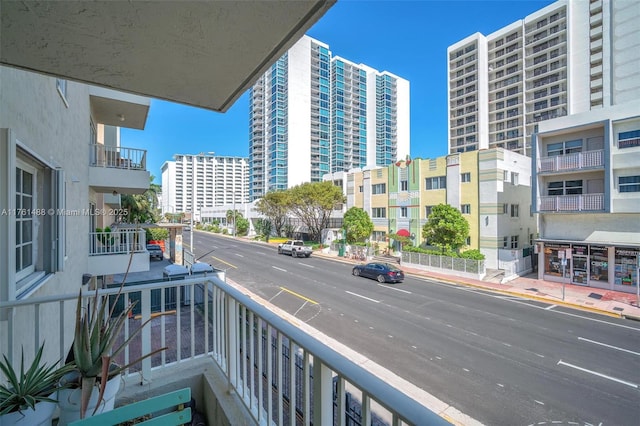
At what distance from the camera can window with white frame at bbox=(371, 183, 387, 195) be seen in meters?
30.6

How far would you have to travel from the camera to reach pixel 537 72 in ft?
147

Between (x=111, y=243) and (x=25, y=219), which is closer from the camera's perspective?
(x=25, y=219)

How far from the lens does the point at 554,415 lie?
5.73m

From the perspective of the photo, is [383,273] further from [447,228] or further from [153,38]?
[153,38]

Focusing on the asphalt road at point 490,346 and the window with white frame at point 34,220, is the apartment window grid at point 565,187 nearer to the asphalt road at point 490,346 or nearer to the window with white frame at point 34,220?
the asphalt road at point 490,346

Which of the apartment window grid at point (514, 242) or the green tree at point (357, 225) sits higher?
the green tree at point (357, 225)

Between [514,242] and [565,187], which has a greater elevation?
[565,187]

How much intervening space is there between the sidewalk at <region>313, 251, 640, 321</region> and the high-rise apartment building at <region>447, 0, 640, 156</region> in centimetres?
1937

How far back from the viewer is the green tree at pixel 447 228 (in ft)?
67.5

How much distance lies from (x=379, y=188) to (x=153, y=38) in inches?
1199

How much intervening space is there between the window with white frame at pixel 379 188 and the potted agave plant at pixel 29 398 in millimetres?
30002

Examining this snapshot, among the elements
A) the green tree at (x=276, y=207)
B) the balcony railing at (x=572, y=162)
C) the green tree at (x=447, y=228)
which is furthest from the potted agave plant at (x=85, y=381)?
the green tree at (x=276, y=207)

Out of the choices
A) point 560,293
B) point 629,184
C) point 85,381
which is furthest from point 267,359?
point 629,184

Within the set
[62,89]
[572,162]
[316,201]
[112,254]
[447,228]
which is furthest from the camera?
[316,201]
